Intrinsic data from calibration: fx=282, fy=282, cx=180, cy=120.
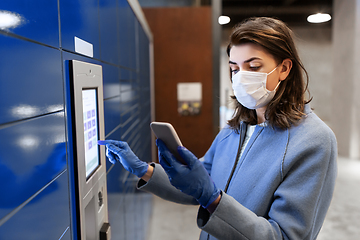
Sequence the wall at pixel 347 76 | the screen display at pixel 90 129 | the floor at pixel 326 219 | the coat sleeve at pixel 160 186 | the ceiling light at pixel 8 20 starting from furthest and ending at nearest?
the wall at pixel 347 76, the floor at pixel 326 219, the coat sleeve at pixel 160 186, the screen display at pixel 90 129, the ceiling light at pixel 8 20

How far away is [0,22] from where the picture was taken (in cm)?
50

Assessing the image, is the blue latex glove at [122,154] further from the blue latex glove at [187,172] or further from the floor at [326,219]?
the floor at [326,219]

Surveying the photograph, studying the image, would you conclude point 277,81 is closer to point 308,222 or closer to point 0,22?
point 308,222

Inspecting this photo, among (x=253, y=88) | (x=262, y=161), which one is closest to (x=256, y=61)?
(x=253, y=88)

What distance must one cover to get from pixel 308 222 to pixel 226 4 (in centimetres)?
798

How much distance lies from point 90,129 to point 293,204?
749 millimetres

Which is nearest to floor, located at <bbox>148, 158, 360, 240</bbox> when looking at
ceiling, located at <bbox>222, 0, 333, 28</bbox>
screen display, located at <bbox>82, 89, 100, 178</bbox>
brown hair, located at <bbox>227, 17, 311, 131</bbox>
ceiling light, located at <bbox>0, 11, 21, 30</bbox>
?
screen display, located at <bbox>82, 89, 100, 178</bbox>

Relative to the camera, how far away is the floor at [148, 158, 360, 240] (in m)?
2.88

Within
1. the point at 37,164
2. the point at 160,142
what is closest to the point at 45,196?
the point at 37,164

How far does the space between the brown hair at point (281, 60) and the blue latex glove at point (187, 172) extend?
40 centimetres

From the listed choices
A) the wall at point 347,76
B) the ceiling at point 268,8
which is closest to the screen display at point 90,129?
the wall at point 347,76

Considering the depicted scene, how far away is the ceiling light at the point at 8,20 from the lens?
1.67 ft

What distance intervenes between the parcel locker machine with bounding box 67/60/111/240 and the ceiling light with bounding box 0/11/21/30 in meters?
0.28

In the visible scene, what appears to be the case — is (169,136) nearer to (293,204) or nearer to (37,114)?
(37,114)
